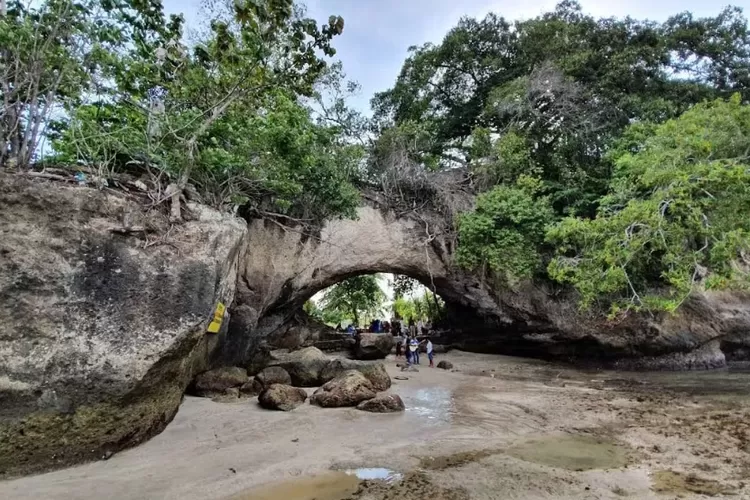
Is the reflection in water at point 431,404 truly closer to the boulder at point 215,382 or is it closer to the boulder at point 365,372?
the boulder at point 365,372

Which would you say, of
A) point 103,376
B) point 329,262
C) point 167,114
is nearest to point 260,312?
point 329,262

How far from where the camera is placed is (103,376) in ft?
17.8

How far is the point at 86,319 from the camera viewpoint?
5.50 meters

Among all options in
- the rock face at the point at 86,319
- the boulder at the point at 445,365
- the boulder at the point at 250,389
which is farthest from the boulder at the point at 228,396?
the boulder at the point at 445,365

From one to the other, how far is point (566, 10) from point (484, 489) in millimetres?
17125

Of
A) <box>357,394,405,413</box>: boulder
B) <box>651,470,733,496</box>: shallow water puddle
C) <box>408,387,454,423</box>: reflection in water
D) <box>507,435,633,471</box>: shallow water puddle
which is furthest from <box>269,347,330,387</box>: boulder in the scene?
<box>651,470,733,496</box>: shallow water puddle

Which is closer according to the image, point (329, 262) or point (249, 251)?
point (249, 251)

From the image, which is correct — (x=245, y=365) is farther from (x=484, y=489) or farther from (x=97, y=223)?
(x=484, y=489)

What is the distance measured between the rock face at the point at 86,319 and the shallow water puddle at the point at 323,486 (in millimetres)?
2174

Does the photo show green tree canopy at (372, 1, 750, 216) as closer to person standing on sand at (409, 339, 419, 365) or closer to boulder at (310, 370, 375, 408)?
person standing on sand at (409, 339, 419, 365)

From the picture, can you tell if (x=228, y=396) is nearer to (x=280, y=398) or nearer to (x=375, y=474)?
(x=280, y=398)

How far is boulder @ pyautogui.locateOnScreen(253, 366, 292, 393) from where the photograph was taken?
956 cm

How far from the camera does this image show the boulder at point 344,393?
8430 millimetres

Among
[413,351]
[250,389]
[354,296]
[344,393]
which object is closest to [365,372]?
[344,393]
